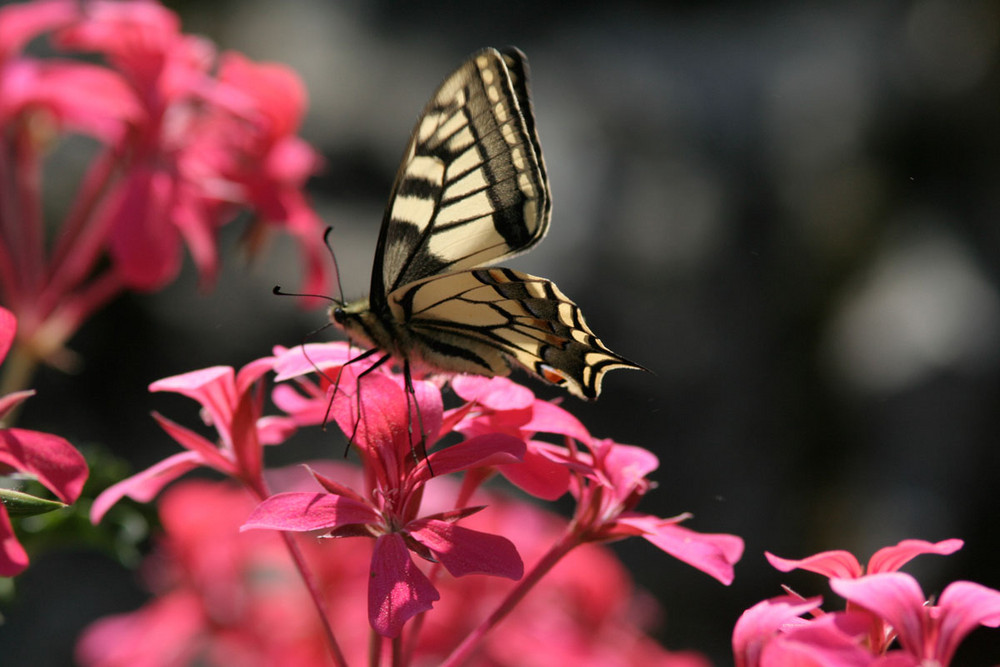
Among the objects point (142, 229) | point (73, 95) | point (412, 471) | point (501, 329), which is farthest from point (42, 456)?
point (73, 95)

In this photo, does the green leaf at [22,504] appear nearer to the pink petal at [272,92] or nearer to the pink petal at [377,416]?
the pink petal at [377,416]

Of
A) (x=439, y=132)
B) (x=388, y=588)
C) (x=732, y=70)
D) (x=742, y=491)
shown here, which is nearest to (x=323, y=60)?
(x=732, y=70)

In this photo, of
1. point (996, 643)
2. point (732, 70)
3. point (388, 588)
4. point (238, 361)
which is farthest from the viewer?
point (732, 70)

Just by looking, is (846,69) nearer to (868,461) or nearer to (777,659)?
(868,461)

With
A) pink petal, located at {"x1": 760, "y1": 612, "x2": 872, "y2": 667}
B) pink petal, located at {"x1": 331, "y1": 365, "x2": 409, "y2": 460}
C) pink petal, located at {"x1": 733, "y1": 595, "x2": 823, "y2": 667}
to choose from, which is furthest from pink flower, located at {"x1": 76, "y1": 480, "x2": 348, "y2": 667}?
pink petal, located at {"x1": 760, "y1": 612, "x2": 872, "y2": 667}

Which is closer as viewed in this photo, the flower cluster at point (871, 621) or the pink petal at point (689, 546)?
the flower cluster at point (871, 621)

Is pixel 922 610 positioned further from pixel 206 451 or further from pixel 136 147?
pixel 136 147

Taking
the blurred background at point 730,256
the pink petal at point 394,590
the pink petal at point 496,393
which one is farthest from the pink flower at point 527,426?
the blurred background at point 730,256
